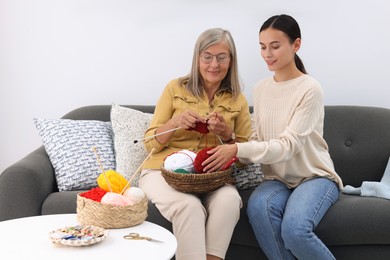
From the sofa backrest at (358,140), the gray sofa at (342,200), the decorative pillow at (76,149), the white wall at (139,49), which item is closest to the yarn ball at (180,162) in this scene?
the gray sofa at (342,200)

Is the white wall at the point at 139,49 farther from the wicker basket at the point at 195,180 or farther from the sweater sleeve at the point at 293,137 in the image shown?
the wicker basket at the point at 195,180

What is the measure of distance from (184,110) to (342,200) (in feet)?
2.37

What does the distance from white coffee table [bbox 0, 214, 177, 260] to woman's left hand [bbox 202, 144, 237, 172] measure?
0.36m

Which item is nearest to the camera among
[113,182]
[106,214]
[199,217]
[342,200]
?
[106,214]

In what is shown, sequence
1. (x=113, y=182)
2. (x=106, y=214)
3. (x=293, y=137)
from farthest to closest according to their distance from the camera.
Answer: (x=293, y=137)
(x=113, y=182)
(x=106, y=214)

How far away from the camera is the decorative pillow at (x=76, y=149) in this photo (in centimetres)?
262

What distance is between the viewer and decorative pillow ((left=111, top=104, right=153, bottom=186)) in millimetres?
2682

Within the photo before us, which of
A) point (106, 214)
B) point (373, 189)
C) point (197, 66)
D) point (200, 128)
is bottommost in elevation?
point (373, 189)

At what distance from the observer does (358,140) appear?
282cm

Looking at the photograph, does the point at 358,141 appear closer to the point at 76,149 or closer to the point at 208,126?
the point at 208,126

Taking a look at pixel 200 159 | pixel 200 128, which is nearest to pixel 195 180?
pixel 200 159

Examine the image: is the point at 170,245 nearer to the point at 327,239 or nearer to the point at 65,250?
the point at 65,250

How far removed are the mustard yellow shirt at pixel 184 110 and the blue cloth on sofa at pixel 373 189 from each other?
50 centimetres

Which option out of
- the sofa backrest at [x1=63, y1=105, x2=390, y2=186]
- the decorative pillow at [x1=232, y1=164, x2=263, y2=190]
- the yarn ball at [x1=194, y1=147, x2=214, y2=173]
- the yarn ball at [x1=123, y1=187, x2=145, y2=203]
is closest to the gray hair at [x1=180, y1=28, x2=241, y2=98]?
the decorative pillow at [x1=232, y1=164, x2=263, y2=190]
